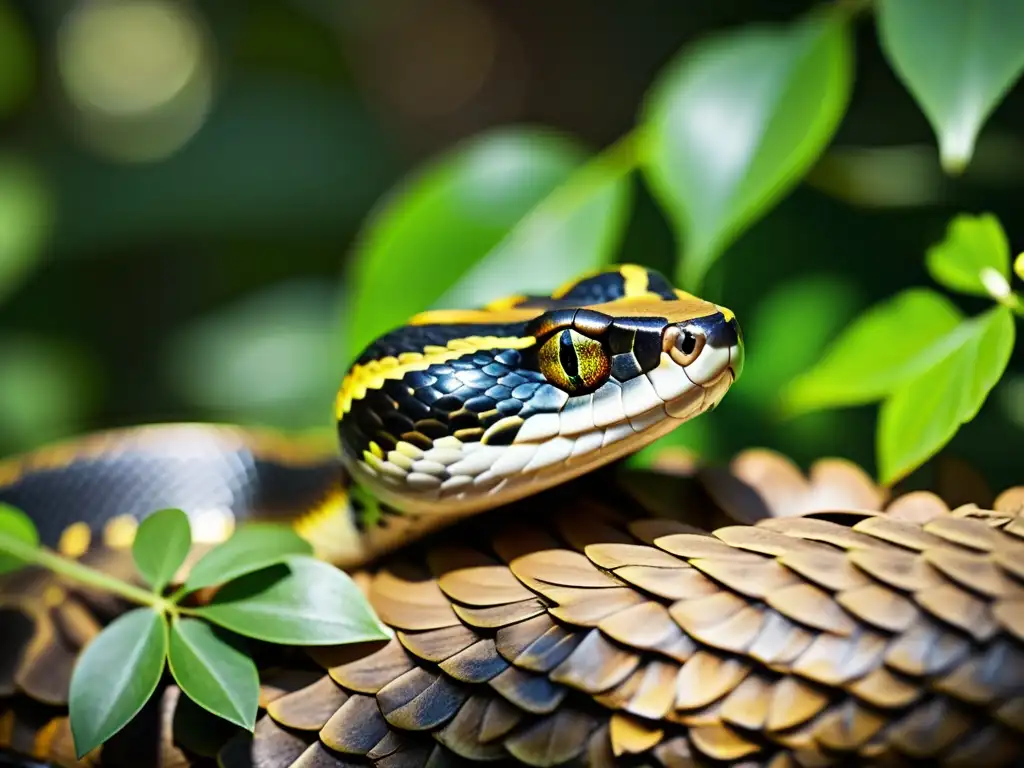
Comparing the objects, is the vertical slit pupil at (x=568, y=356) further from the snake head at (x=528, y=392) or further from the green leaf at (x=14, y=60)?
the green leaf at (x=14, y=60)

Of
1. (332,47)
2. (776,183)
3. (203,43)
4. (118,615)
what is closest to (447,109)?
(332,47)

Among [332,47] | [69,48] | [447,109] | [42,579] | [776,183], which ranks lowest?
[42,579]

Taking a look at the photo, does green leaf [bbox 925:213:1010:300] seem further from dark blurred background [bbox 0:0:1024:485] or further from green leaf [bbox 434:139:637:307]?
dark blurred background [bbox 0:0:1024:485]

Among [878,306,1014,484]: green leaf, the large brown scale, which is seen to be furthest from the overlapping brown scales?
[878,306,1014,484]: green leaf

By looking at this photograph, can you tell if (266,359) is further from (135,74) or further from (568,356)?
(568,356)

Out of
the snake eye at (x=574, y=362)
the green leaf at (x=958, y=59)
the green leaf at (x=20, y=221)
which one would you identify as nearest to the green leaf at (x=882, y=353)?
the green leaf at (x=958, y=59)

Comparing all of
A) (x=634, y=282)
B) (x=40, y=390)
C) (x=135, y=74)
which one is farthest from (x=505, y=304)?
(x=135, y=74)

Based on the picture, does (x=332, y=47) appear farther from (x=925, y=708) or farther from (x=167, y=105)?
(x=925, y=708)
